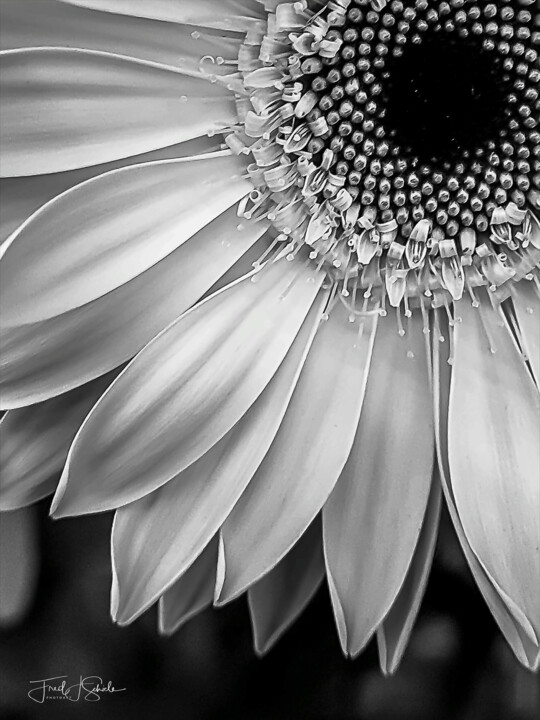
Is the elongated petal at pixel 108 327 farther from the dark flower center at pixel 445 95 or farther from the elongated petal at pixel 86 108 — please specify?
the dark flower center at pixel 445 95

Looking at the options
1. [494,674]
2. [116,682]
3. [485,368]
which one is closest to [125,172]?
[485,368]

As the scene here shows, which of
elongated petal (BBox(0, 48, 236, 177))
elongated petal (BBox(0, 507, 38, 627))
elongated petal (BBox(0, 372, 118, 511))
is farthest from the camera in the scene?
elongated petal (BBox(0, 507, 38, 627))

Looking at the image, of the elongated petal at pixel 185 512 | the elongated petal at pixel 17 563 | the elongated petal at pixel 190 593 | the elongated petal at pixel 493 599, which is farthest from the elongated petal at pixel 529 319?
the elongated petal at pixel 17 563

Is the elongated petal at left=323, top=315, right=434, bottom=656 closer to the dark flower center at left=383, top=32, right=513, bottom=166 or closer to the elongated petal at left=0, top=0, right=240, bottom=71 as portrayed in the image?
the dark flower center at left=383, top=32, right=513, bottom=166

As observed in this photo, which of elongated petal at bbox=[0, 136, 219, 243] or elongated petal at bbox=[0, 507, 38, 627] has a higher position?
elongated petal at bbox=[0, 136, 219, 243]

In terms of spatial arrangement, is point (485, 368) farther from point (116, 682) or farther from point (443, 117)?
point (116, 682)

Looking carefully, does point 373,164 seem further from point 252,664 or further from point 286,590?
point 252,664
